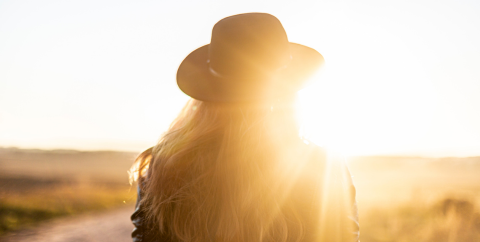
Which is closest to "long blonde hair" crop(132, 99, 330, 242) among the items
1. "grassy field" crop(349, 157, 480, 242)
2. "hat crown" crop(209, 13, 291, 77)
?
"hat crown" crop(209, 13, 291, 77)

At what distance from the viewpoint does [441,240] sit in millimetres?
6273

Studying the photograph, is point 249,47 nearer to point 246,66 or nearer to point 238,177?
point 246,66

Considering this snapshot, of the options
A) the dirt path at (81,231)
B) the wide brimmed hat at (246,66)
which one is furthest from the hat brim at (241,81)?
the dirt path at (81,231)

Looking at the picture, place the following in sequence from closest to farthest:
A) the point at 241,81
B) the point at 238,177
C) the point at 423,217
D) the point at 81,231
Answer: the point at 238,177
the point at 241,81
the point at 81,231
the point at 423,217

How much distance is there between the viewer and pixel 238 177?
155cm

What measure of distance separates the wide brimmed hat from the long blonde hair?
83mm

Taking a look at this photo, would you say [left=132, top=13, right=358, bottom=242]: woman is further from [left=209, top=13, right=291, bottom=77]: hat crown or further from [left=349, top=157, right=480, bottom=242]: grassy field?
[left=349, top=157, right=480, bottom=242]: grassy field

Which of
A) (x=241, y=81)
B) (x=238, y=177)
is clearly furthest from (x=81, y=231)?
(x=241, y=81)

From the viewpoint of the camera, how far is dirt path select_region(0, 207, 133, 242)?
569cm

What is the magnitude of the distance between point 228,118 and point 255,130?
0.17 meters

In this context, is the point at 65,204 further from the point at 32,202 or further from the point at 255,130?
the point at 255,130

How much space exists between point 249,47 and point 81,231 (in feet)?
21.6

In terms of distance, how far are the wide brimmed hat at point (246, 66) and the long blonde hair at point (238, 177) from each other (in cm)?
8

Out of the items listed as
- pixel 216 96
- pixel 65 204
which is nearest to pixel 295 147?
pixel 216 96
